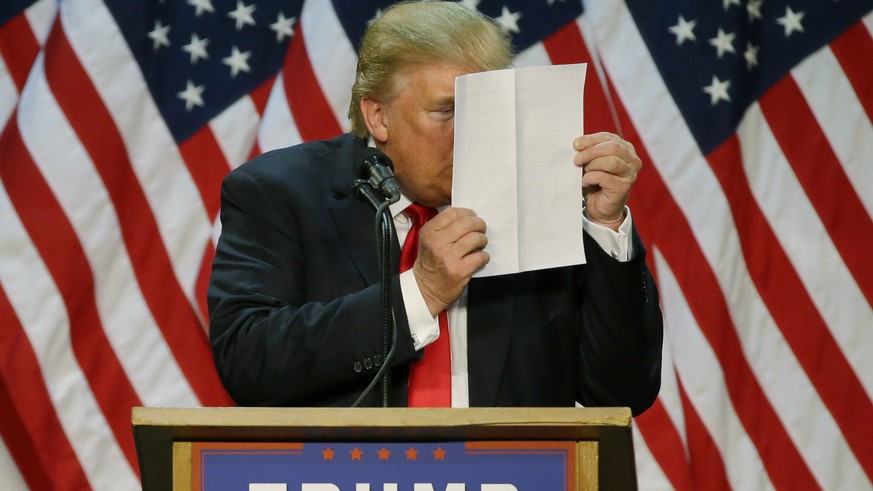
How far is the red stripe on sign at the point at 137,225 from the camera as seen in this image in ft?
11.0

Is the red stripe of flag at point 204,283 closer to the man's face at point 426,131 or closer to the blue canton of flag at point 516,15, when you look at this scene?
the blue canton of flag at point 516,15

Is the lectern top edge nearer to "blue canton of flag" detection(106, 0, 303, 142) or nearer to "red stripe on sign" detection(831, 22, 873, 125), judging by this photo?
"blue canton of flag" detection(106, 0, 303, 142)

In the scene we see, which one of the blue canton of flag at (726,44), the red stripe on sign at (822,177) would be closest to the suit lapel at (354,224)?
the blue canton of flag at (726,44)

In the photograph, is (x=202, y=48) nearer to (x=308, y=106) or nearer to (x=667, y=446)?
(x=308, y=106)

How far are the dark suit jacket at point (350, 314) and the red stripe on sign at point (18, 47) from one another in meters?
1.53

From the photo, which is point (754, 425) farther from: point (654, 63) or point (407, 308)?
point (407, 308)

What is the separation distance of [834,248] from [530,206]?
74.2 inches

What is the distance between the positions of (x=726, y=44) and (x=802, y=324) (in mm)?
870

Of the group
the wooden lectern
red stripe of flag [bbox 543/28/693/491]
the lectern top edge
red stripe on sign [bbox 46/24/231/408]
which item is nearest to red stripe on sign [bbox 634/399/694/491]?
red stripe of flag [bbox 543/28/693/491]

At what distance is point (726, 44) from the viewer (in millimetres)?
3467

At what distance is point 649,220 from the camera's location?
344 centimetres

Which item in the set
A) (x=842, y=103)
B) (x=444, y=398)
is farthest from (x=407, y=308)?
(x=842, y=103)

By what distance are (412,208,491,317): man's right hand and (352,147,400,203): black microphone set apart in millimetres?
87

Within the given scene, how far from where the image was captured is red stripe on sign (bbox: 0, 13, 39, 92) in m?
3.40
